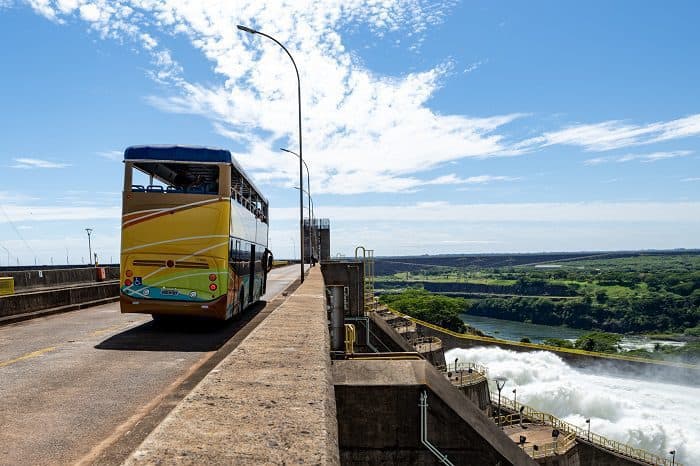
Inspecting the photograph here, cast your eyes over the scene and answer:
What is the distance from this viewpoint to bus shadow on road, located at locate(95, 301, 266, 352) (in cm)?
1006

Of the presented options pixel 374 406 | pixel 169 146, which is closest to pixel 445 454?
pixel 374 406

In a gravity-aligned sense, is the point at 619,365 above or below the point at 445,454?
below

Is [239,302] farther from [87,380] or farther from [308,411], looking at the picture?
[308,411]

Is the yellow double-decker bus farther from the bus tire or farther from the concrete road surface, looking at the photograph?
the bus tire

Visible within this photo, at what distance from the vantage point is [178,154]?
11586mm

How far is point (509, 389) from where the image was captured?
4634cm

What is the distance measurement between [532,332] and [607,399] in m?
80.7

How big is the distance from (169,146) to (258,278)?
707 cm

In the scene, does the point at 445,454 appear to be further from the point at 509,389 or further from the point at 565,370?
the point at 565,370

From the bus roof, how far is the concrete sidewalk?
6.82m

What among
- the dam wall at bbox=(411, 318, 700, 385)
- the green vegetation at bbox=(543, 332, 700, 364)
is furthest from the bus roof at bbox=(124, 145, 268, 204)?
the green vegetation at bbox=(543, 332, 700, 364)

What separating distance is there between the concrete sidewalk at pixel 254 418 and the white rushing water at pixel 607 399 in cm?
3791

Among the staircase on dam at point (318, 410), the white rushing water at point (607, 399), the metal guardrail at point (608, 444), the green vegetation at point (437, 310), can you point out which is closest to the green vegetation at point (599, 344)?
the green vegetation at point (437, 310)

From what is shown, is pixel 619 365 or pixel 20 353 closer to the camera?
pixel 20 353
